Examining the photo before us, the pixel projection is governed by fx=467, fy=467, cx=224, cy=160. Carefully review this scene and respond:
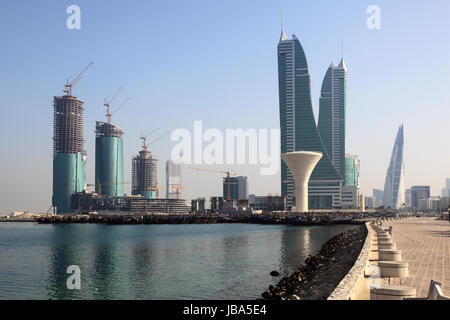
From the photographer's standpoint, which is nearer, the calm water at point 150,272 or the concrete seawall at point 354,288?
the concrete seawall at point 354,288

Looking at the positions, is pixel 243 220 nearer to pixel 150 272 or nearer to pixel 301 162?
pixel 301 162

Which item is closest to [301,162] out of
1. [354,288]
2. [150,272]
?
[150,272]

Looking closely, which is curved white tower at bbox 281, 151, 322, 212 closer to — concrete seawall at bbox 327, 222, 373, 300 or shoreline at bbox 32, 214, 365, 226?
shoreline at bbox 32, 214, 365, 226

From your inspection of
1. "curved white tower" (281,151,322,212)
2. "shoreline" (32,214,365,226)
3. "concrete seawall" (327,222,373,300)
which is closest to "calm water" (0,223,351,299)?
"concrete seawall" (327,222,373,300)

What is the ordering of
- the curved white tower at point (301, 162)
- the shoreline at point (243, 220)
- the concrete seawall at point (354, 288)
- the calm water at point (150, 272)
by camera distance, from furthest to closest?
the curved white tower at point (301, 162) → the shoreline at point (243, 220) → the calm water at point (150, 272) → the concrete seawall at point (354, 288)

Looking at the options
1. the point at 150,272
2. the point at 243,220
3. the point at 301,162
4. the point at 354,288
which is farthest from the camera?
the point at 243,220

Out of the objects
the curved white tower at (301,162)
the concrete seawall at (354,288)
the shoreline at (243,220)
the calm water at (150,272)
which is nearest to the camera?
the concrete seawall at (354,288)

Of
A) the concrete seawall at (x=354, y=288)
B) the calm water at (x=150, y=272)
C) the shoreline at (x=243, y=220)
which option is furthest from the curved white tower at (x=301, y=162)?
the concrete seawall at (x=354, y=288)

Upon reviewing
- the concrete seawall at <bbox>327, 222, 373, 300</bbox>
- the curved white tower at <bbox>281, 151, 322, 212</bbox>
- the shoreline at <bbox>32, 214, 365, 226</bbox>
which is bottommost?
the shoreline at <bbox>32, 214, 365, 226</bbox>

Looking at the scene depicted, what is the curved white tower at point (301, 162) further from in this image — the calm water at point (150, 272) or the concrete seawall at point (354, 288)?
the concrete seawall at point (354, 288)

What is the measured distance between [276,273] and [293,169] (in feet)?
342

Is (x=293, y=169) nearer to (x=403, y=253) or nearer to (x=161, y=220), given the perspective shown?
(x=161, y=220)
